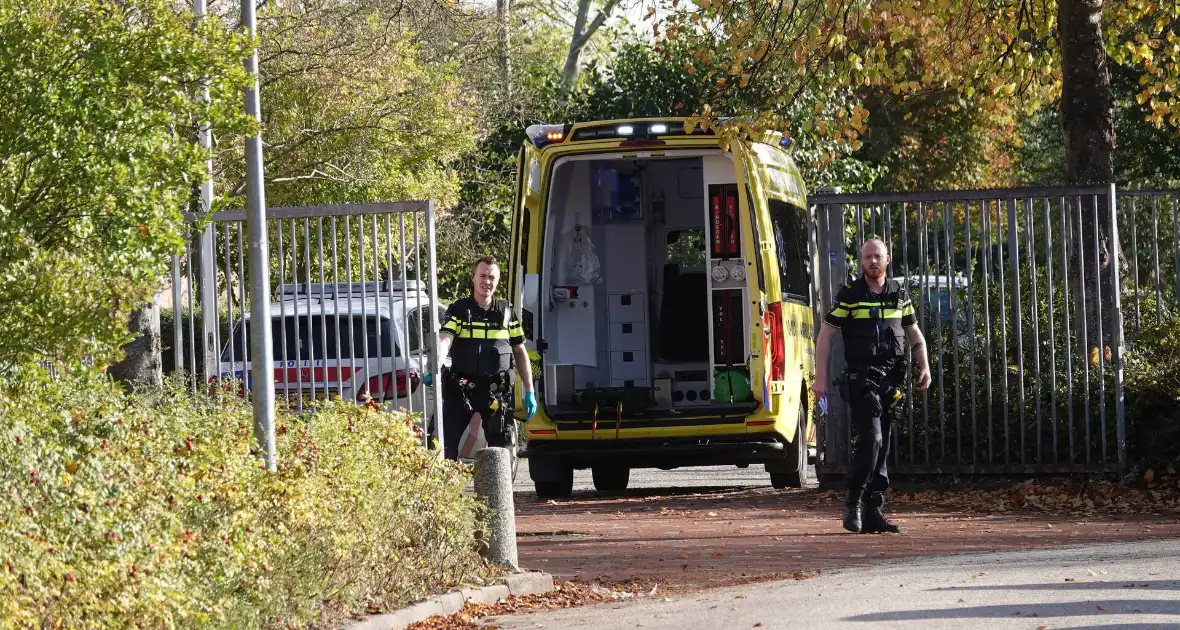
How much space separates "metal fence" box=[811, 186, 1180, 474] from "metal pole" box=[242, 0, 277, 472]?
5.53 metres

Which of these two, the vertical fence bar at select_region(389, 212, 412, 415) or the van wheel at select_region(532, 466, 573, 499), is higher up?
the vertical fence bar at select_region(389, 212, 412, 415)

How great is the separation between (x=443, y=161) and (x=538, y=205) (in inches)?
424

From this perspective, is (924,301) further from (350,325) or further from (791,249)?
(350,325)

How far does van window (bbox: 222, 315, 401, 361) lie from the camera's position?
962 cm

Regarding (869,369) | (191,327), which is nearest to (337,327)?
(191,327)

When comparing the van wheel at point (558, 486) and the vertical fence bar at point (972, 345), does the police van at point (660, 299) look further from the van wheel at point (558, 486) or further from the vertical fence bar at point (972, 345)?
the vertical fence bar at point (972, 345)

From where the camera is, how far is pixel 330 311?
32.6 feet

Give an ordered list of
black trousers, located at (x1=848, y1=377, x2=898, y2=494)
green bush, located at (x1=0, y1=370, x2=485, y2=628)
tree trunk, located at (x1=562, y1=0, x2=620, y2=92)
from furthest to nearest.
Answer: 1. tree trunk, located at (x1=562, y1=0, x2=620, y2=92)
2. black trousers, located at (x1=848, y1=377, x2=898, y2=494)
3. green bush, located at (x1=0, y1=370, x2=485, y2=628)

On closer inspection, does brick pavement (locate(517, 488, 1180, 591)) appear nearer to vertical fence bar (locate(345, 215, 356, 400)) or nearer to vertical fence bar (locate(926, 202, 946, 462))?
vertical fence bar (locate(926, 202, 946, 462))

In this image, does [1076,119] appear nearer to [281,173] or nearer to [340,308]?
[340,308]

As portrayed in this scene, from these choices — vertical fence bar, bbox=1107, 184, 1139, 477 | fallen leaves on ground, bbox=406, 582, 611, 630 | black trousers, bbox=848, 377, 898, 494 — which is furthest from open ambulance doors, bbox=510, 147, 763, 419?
fallen leaves on ground, bbox=406, 582, 611, 630

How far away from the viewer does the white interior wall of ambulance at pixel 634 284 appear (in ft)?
43.5

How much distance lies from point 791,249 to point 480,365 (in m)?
3.12

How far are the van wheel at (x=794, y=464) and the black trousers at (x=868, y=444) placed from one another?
101 inches
